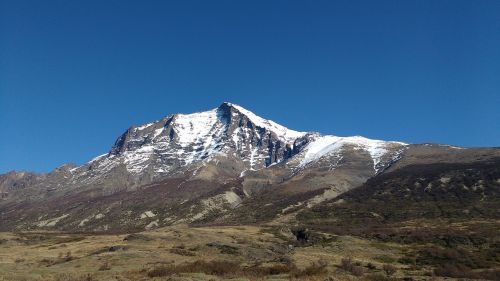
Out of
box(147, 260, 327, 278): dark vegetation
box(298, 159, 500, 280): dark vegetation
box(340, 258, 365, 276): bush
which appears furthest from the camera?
box(298, 159, 500, 280): dark vegetation

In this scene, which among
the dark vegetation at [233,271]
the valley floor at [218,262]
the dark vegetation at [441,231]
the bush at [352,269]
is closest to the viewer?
the dark vegetation at [233,271]

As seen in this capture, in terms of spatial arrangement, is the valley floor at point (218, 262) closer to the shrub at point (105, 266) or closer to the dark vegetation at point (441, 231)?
the shrub at point (105, 266)

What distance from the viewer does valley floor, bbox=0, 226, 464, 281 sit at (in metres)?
48.9

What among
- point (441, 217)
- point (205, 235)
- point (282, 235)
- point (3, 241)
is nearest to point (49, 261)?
point (205, 235)

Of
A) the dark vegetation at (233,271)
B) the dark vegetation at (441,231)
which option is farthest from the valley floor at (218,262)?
the dark vegetation at (441,231)

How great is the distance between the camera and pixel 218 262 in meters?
56.8

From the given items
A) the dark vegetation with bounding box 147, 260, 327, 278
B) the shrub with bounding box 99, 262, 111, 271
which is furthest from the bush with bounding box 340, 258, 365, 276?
the shrub with bounding box 99, 262, 111, 271

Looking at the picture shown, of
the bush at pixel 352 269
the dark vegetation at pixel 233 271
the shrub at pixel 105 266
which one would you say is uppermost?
the shrub at pixel 105 266

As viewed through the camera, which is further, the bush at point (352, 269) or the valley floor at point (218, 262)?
the bush at point (352, 269)

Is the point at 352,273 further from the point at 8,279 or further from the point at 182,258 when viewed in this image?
the point at 8,279

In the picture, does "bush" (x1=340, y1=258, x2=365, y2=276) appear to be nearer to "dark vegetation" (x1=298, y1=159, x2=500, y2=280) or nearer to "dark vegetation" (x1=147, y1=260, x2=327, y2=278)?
"dark vegetation" (x1=298, y1=159, x2=500, y2=280)

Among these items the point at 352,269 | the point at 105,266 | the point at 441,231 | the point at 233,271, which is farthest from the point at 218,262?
the point at 441,231

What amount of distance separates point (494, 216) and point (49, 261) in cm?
13423

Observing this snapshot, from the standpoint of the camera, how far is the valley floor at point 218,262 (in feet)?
160
